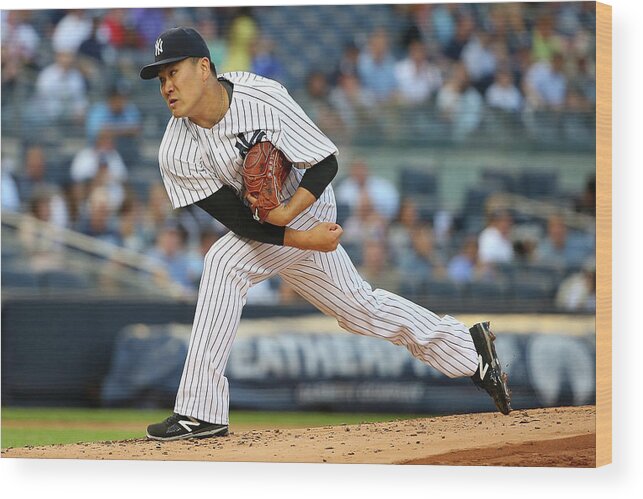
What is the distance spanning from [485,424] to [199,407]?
1332 millimetres

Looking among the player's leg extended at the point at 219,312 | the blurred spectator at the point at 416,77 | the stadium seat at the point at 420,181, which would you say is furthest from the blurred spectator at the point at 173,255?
the blurred spectator at the point at 416,77

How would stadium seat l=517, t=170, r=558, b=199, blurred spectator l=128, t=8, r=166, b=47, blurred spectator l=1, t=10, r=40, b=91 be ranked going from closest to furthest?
stadium seat l=517, t=170, r=558, b=199
blurred spectator l=128, t=8, r=166, b=47
blurred spectator l=1, t=10, r=40, b=91

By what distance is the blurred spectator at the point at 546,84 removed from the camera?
6629 millimetres

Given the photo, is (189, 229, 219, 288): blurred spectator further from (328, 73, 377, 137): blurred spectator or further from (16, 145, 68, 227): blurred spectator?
(328, 73, 377, 137): blurred spectator

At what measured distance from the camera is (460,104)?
676 centimetres

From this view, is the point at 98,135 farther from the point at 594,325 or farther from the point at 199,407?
the point at 594,325

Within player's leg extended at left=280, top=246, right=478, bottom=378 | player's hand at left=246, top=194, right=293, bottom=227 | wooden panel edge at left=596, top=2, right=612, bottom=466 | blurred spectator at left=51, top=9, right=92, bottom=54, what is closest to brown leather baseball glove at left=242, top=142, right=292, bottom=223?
player's hand at left=246, top=194, right=293, bottom=227

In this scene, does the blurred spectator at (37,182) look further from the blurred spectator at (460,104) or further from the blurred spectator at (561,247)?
the blurred spectator at (561,247)

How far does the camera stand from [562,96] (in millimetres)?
6633

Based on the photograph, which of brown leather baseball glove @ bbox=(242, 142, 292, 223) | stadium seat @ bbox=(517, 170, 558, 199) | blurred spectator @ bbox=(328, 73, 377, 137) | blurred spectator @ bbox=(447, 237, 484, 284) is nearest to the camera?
brown leather baseball glove @ bbox=(242, 142, 292, 223)

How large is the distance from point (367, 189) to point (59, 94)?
1.59m

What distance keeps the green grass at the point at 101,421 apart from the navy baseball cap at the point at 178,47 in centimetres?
167

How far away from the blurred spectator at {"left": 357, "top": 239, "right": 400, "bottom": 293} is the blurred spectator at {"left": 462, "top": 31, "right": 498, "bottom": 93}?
35.1 inches

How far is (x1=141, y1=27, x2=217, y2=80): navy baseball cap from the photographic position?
21.6 feet
